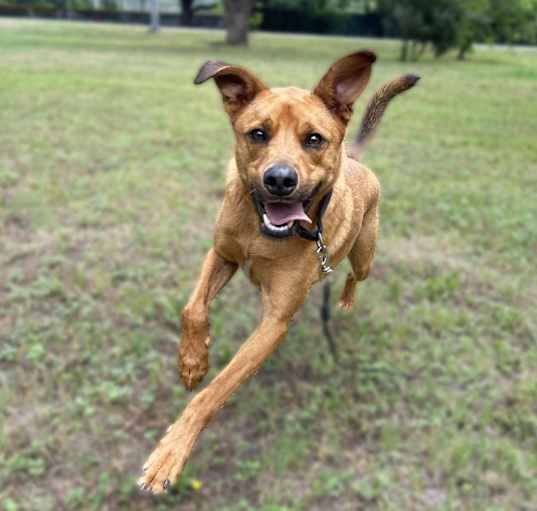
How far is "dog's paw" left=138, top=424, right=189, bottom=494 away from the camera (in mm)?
1785

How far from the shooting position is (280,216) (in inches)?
69.4

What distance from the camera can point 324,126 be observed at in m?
1.93

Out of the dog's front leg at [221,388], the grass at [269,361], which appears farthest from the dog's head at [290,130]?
the grass at [269,361]

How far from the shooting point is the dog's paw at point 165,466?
179 centimetres

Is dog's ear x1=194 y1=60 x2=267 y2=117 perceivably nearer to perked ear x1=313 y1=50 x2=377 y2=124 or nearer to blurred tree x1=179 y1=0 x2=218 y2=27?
perked ear x1=313 y1=50 x2=377 y2=124

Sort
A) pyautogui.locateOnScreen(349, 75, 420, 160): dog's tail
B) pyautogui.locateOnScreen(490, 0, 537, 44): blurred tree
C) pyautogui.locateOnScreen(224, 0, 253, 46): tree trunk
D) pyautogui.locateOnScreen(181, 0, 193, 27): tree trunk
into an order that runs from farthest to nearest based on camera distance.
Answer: pyautogui.locateOnScreen(181, 0, 193, 27): tree trunk
pyautogui.locateOnScreen(224, 0, 253, 46): tree trunk
pyautogui.locateOnScreen(490, 0, 537, 44): blurred tree
pyautogui.locateOnScreen(349, 75, 420, 160): dog's tail

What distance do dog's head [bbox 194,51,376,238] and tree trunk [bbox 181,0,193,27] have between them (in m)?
62.3

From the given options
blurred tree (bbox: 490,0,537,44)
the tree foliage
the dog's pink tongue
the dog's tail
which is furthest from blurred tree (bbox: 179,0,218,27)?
the dog's pink tongue


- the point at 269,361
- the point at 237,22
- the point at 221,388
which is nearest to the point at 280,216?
the point at 221,388

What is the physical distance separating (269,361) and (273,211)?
262 inches

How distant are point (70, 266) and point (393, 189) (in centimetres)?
505

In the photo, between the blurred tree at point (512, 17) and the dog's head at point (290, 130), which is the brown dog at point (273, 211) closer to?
the dog's head at point (290, 130)

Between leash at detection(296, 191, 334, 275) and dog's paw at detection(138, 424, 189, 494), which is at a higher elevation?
leash at detection(296, 191, 334, 275)

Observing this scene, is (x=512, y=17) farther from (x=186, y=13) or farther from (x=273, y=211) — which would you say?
(x=273, y=211)
